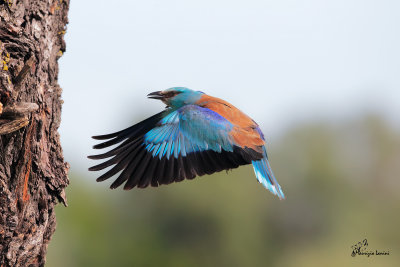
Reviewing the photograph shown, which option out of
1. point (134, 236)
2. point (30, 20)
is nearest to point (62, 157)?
point (30, 20)

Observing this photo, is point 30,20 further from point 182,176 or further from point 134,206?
point 134,206

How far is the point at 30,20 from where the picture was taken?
15.2ft

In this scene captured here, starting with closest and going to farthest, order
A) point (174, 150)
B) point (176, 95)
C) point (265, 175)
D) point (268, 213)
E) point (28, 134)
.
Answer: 1. point (28, 134)
2. point (174, 150)
3. point (265, 175)
4. point (176, 95)
5. point (268, 213)

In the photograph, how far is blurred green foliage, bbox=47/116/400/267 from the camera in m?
22.5

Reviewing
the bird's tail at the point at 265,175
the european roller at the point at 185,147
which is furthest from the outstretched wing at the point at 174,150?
the bird's tail at the point at 265,175

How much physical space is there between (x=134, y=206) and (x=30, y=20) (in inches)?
858

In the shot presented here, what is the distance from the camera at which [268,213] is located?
26.2m

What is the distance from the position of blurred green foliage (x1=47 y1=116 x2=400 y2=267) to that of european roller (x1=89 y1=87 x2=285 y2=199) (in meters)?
13.2

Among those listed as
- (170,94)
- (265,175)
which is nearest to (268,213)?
(170,94)

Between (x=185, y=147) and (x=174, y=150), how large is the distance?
0.36ft

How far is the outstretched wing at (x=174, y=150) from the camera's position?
5.53 meters
